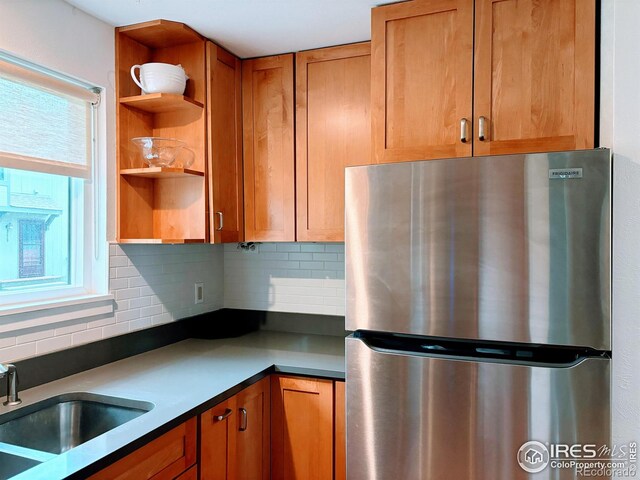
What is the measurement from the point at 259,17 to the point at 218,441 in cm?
166

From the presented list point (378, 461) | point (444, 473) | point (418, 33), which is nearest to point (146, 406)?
point (378, 461)

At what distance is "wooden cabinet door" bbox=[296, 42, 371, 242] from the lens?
7.00ft

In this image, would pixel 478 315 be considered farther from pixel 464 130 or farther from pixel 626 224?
pixel 464 130

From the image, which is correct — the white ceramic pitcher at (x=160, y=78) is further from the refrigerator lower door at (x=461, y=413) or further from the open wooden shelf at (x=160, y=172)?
the refrigerator lower door at (x=461, y=413)

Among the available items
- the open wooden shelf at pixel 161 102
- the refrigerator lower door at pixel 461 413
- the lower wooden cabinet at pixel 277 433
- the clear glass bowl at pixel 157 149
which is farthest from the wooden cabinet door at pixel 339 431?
the open wooden shelf at pixel 161 102

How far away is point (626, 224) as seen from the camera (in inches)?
51.9

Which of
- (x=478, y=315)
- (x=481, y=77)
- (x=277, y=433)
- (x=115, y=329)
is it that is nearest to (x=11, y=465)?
(x=115, y=329)

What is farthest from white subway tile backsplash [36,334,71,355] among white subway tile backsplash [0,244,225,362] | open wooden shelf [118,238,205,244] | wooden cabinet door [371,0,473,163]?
wooden cabinet door [371,0,473,163]

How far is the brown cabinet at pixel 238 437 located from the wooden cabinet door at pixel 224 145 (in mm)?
719

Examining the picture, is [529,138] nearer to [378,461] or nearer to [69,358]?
[378,461]

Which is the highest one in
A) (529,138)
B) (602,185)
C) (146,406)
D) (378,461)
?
(529,138)

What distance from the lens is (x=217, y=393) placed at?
1.66m

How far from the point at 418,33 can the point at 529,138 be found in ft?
1.92

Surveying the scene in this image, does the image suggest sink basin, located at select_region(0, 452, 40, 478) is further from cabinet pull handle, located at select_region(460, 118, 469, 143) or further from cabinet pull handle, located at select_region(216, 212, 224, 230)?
cabinet pull handle, located at select_region(460, 118, 469, 143)
